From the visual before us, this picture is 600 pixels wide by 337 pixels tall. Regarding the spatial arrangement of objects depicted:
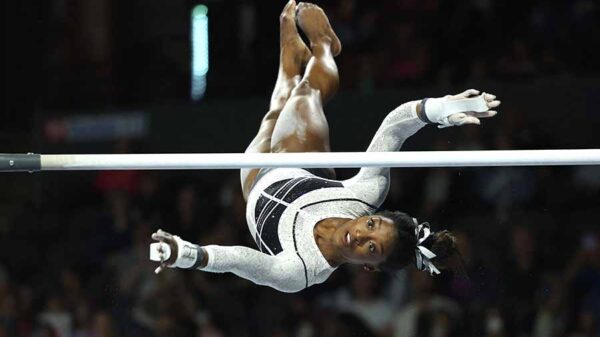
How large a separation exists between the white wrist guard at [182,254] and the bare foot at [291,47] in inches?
51.8

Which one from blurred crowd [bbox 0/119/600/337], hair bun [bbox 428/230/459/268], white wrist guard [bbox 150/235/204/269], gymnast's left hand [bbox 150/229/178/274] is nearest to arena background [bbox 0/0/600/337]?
blurred crowd [bbox 0/119/600/337]

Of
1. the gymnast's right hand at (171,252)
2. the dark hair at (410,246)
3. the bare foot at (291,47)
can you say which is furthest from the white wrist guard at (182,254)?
the bare foot at (291,47)

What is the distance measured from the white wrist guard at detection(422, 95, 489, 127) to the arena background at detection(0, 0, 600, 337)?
4.18 feet

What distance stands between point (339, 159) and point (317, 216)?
45 cm

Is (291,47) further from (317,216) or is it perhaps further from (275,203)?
(317,216)

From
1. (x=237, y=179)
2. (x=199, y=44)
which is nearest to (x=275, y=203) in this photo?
(x=237, y=179)

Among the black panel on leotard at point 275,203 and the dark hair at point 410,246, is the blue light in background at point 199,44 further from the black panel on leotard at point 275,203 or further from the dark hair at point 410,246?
the dark hair at point 410,246

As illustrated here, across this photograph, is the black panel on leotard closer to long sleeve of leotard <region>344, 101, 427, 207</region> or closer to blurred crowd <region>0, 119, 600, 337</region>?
long sleeve of leotard <region>344, 101, 427, 207</region>

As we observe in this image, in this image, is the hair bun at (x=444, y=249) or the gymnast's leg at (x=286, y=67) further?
the gymnast's leg at (x=286, y=67)

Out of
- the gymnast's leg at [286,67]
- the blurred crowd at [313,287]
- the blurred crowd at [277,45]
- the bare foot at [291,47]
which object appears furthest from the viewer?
the blurred crowd at [277,45]

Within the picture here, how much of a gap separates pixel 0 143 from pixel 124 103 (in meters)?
0.84

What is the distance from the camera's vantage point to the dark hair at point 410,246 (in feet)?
14.5

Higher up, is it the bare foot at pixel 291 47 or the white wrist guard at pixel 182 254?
the bare foot at pixel 291 47

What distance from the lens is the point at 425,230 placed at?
14.8 ft
